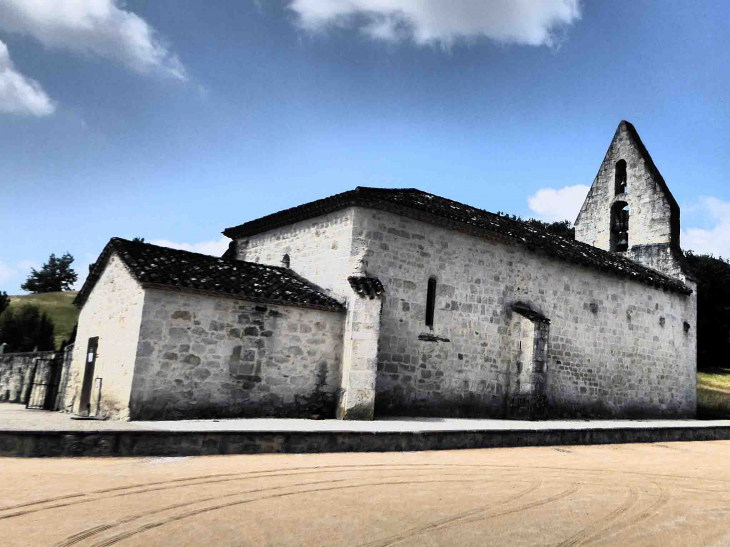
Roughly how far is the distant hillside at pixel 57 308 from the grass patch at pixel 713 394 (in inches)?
1723

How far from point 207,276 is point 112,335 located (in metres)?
2.42

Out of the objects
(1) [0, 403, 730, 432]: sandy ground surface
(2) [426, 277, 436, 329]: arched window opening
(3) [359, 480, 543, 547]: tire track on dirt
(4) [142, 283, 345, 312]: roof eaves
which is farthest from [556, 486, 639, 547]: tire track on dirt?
(2) [426, 277, 436, 329]: arched window opening

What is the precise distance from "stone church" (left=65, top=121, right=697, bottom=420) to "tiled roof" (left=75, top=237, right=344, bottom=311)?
5 cm

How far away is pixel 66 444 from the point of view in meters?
7.39

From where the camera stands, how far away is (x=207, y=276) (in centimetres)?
1207

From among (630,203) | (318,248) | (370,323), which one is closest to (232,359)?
(370,323)

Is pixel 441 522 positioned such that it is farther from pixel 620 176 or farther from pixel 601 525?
pixel 620 176

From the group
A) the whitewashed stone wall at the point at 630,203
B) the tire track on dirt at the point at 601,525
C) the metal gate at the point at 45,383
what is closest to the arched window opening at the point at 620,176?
the whitewashed stone wall at the point at 630,203

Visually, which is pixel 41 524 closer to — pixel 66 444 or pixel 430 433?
pixel 66 444

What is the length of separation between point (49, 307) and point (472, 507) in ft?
192

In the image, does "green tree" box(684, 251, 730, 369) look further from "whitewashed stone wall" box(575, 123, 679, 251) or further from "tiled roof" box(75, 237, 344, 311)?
"tiled roof" box(75, 237, 344, 311)

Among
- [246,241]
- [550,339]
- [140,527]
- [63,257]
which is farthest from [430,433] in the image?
[63,257]

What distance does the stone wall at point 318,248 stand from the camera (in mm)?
13531

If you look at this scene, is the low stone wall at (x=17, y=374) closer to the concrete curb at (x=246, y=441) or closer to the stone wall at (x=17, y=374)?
the stone wall at (x=17, y=374)
